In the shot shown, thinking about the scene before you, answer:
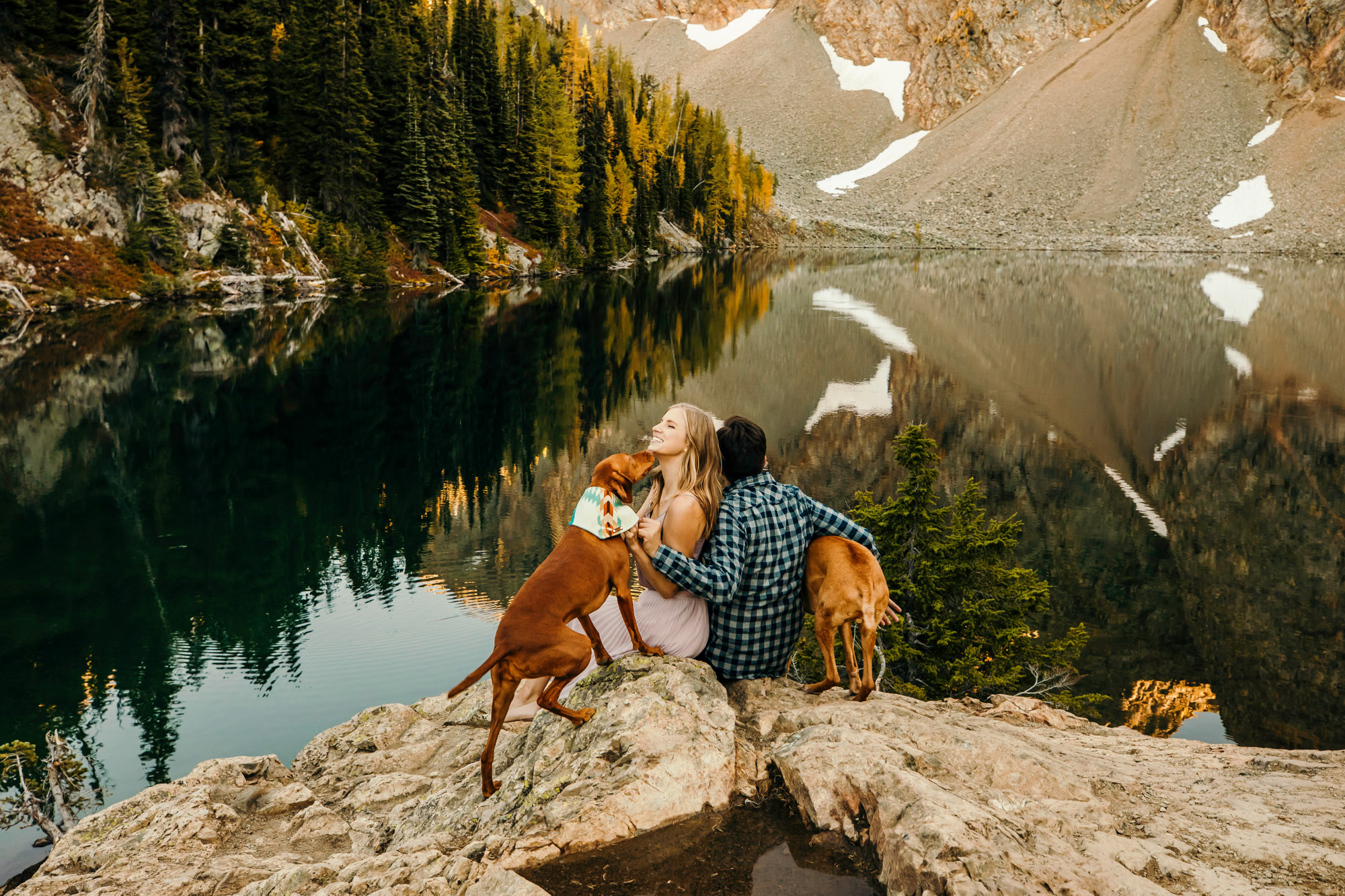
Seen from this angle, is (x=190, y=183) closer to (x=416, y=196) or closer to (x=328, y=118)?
(x=328, y=118)

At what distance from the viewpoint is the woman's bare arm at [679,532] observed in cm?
447

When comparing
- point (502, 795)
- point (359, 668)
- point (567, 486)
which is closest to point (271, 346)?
point (567, 486)

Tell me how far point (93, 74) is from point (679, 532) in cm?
4611

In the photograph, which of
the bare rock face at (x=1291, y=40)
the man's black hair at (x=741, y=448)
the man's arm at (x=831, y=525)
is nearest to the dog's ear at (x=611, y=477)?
the man's black hair at (x=741, y=448)

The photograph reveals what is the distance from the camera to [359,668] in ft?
30.3

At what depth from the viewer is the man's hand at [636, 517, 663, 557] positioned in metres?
4.31

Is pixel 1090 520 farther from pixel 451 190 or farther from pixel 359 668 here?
→ pixel 451 190

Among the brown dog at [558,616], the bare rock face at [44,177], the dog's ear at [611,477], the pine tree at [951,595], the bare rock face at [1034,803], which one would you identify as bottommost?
the pine tree at [951,595]

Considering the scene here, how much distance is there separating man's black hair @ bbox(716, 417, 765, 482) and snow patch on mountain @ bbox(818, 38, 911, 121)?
172039 millimetres

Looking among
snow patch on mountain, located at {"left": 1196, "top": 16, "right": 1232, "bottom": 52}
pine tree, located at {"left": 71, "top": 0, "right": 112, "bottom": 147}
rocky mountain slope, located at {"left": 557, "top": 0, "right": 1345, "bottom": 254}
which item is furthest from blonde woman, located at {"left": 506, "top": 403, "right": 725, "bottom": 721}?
snow patch on mountain, located at {"left": 1196, "top": 16, "right": 1232, "bottom": 52}

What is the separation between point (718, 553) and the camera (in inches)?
174

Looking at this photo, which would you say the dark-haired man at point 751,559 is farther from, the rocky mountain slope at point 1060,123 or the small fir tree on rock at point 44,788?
the rocky mountain slope at point 1060,123

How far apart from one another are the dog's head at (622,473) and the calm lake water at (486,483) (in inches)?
204

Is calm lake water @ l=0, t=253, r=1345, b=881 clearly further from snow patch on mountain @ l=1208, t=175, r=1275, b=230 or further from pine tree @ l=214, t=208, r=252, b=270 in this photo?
snow patch on mountain @ l=1208, t=175, r=1275, b=230
